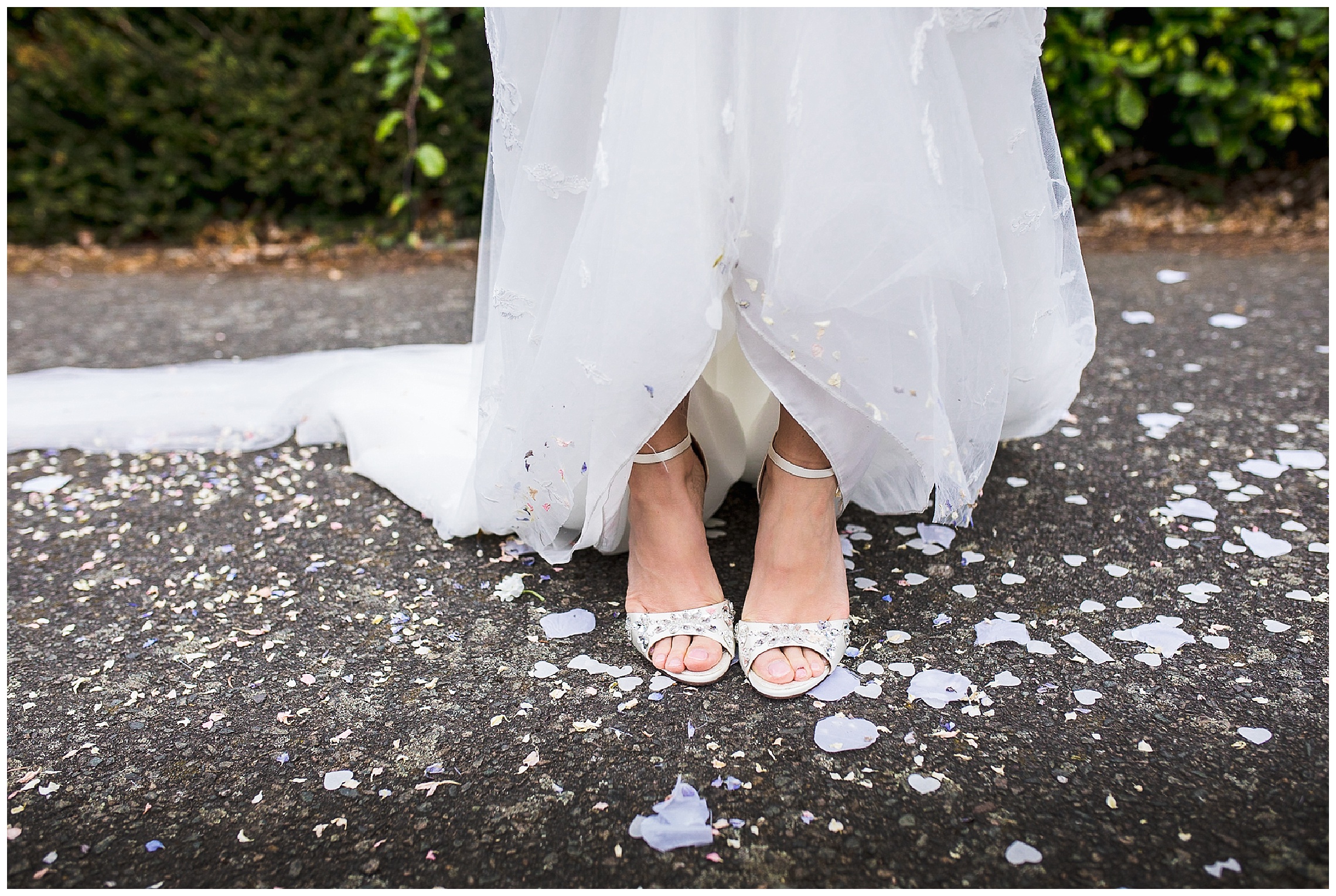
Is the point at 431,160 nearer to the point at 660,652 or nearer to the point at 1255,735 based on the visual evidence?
the point at 660,652

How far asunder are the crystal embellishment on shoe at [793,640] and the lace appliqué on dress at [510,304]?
0.56 meters

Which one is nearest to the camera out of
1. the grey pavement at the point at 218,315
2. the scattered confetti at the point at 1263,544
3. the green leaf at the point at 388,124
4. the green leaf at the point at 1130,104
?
the scattered confetti at the point at 1263,544

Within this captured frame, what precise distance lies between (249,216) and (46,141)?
0.87 m

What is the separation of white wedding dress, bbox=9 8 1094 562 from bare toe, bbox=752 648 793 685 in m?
0.28

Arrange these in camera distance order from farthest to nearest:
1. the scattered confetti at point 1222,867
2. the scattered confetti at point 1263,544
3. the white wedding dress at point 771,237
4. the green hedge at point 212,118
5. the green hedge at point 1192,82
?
the green hedge at point 212,118 → the green hedge at point 1192,82 → the scattered confetti at point 1263,544 → the white wedding dress at point 771,237 → the scattered confetti at point 1222,867

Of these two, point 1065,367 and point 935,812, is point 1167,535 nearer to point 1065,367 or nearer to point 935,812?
point 1065,367

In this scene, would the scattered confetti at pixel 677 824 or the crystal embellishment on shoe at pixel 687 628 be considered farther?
the crystal embellishment on shoe at pixel 687 628

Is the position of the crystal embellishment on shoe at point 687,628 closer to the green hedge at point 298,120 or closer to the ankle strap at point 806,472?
the ankle strap at point 806,472

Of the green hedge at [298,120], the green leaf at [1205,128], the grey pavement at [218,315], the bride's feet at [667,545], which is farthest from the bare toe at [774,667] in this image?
the green leaf at [1205,128]

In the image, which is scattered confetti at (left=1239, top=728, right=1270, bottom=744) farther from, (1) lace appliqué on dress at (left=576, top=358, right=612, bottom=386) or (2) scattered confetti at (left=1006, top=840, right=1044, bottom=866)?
(1) lace appliqué on dress at (left=576, top=358, right=612, bottom=386)

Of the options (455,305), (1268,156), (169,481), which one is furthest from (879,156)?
(1268,156)

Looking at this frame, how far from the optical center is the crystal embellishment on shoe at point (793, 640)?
52.3 inches

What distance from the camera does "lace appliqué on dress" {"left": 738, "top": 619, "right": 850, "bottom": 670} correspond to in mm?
1331

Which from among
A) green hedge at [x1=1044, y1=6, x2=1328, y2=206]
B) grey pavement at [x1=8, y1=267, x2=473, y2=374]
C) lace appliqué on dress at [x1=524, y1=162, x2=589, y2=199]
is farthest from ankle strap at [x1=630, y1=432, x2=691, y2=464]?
green hedge at [x1=1044, y1=6, x2=1328, y2=206]
